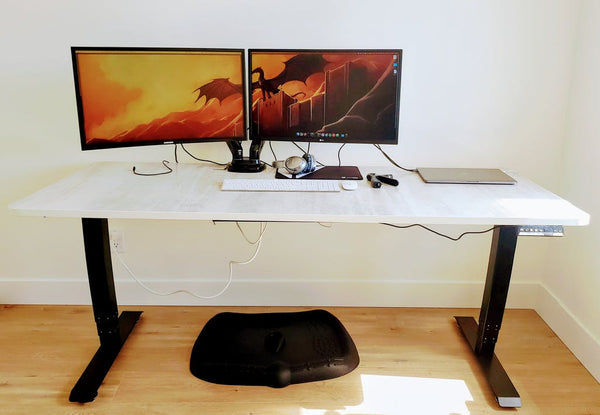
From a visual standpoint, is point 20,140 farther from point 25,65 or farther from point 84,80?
point 84,80

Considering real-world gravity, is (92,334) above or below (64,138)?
below

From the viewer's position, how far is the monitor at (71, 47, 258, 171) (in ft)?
6.04

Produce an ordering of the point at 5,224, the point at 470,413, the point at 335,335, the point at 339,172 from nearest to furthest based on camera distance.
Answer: the point at 470,413, the point at 339,172, the point at 335,335, the point at 5,224

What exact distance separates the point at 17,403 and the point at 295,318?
3.81 ft

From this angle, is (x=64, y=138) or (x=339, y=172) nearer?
(x=339, y=172)

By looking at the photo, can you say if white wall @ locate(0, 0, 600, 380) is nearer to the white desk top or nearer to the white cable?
the white cable

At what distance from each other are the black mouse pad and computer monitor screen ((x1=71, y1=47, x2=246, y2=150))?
2.85 ft

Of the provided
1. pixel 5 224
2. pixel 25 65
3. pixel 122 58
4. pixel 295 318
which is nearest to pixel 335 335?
pixel 295 318

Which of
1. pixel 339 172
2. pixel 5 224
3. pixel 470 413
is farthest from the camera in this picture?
pixel 5 224

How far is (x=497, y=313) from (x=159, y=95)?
5.25 ft

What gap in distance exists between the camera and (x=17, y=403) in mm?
1815

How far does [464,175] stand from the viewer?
80.5 inches

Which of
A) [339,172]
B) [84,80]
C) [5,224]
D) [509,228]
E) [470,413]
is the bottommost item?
[470,413]

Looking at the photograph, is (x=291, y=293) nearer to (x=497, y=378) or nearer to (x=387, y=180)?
(x=387, y=180)
